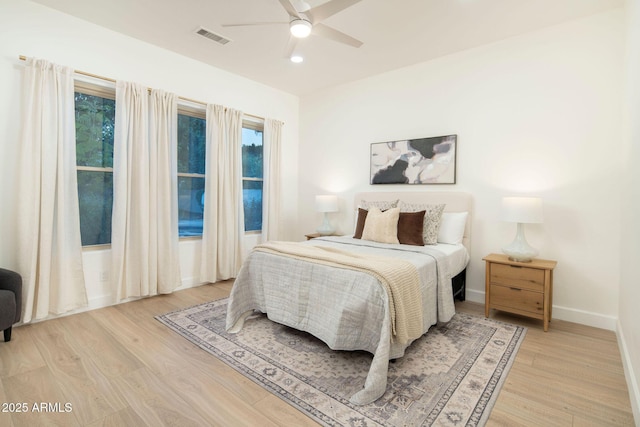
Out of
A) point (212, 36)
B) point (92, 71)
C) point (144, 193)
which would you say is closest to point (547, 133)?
point (212, 36)

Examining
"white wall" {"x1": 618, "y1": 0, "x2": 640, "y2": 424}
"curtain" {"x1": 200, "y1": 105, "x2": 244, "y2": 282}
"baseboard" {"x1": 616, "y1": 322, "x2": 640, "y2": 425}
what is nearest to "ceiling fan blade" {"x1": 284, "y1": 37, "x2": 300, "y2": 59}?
"curtain" {"x1": 200, "y1": 105, "x2": 244, "y2": 282}

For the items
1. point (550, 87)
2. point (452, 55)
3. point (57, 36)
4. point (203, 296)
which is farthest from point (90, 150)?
point (550, 87)

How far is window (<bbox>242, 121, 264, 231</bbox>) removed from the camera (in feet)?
15.5

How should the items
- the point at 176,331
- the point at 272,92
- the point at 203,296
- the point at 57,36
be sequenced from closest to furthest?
the point at 176,331, the point at 57,36, the point at 203,296, the point at 272,92

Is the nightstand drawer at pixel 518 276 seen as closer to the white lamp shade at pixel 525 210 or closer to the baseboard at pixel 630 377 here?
the white lamp shade at pixel 525 210

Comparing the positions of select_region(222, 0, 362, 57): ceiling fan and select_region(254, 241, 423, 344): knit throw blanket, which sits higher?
select_region(222, 0, 362, 57): ceiling fan

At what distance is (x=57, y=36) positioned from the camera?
2.88 meters

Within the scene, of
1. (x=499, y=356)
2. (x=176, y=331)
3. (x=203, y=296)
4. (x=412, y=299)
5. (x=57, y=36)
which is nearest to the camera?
(x=412, y=299)

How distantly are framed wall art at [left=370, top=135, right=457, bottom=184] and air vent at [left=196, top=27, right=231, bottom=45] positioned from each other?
2219mm

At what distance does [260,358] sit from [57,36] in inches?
134

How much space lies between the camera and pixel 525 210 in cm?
279

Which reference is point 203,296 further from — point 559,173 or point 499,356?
point 559,173

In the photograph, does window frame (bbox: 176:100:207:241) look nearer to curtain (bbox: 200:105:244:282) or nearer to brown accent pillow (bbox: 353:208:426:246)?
curtain (bbox: 200:105:244:282)

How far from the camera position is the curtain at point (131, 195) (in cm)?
319
